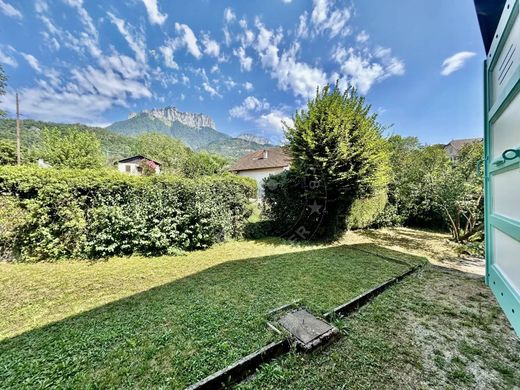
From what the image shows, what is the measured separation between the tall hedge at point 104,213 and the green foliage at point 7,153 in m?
23.1

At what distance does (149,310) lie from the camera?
2.87 m

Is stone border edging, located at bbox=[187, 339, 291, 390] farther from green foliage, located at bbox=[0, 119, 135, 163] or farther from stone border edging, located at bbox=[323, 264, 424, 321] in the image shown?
green foliage, located at bbox=[0, 119, 135, 163]

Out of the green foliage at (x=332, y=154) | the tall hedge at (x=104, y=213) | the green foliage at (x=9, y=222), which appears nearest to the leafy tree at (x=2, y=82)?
the tall hedge at (x=104, y=213)

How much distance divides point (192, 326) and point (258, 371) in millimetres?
1014

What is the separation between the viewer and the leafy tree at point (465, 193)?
706 centimetres

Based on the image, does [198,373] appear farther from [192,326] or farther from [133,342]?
[133,342]

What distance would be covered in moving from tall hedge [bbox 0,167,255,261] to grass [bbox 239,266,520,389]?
420cm

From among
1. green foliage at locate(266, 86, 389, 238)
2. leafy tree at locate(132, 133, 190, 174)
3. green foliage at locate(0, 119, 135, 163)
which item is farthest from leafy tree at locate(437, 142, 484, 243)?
leafy tree at locate(132, 133, 190, 174)

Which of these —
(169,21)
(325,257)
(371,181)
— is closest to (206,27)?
(169,21)

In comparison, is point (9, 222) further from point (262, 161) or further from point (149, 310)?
point (262, 161)

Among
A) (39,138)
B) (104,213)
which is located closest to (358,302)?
(104,213)

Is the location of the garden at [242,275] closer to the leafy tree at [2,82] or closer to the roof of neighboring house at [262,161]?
the roof of neighboring house at [262,161]

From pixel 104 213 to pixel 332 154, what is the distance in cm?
618

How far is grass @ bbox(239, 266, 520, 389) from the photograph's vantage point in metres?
1.92
